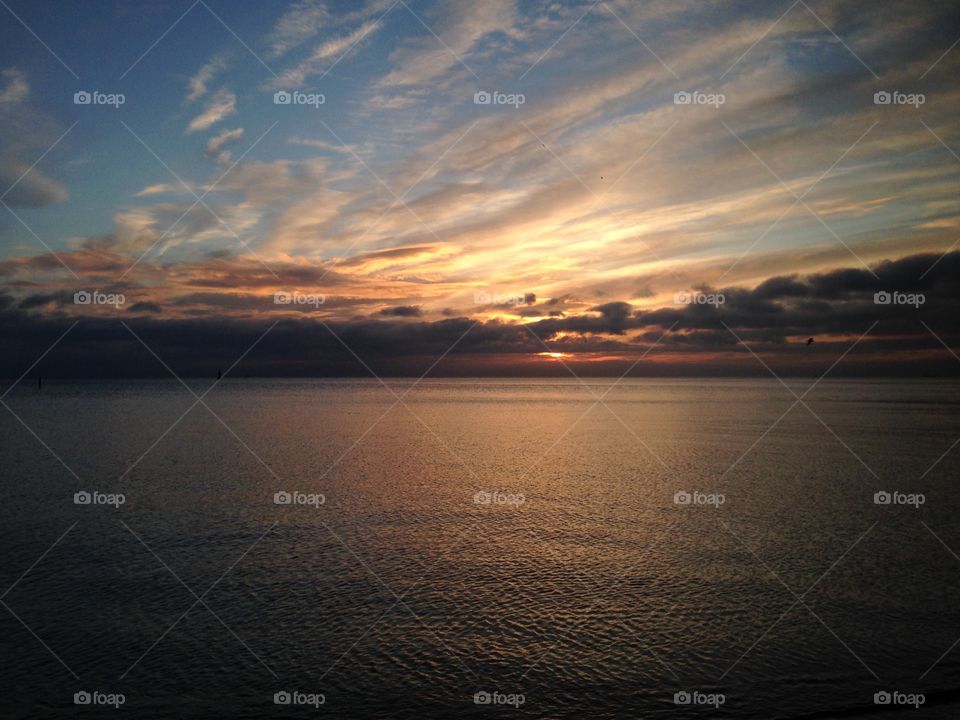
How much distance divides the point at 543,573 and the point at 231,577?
1051cm

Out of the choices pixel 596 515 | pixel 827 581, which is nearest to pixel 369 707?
pixel 827 581

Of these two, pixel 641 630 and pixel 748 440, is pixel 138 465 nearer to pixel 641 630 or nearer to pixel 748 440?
pixel 641 630

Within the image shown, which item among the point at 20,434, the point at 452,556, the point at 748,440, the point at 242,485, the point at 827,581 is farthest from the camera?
the point at 20,434

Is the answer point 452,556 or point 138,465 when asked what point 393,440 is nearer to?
point 138,465

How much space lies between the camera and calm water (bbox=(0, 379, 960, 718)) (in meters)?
15.1

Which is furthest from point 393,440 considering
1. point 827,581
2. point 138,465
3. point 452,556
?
point 827,581

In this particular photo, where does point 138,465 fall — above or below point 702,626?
above

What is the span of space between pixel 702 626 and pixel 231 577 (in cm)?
1506

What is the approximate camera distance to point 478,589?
2075 centimetres

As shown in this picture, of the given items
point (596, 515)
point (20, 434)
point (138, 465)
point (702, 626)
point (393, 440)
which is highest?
point (20, 434)

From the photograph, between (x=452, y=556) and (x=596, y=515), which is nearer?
(x=452, y=556)

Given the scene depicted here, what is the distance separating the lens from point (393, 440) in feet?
201

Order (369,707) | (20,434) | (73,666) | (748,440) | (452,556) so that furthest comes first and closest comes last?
(20,434) < (748,440) < (452,556) < (73,666) < (369,707)

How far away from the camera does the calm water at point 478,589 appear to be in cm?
1510
